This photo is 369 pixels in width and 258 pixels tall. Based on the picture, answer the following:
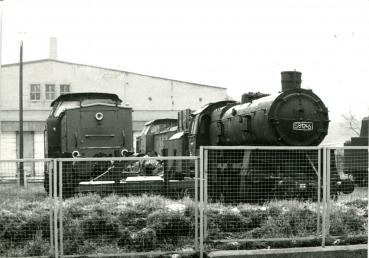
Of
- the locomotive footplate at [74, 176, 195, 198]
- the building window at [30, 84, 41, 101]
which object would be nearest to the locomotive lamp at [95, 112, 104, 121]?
the locomotive footplate at [74, 176, 195, 198]

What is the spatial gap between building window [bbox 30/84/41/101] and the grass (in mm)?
28261

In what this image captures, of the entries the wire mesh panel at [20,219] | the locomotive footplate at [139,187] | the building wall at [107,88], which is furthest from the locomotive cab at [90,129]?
the building wall at [107,88]

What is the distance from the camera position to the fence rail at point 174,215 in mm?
7043

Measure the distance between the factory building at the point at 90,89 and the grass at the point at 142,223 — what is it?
26.8 metres

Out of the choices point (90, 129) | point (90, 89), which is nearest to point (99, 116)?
point (90, 129)

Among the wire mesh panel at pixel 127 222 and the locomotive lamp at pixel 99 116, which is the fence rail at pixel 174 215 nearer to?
the wire mesh panel at pixel 127 222

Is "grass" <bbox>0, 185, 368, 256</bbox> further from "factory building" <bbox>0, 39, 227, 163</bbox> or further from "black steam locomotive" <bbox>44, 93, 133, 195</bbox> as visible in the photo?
"factory building" <bbox>0, 39, 227, 163</bbox>

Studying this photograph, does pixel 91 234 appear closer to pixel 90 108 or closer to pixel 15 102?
pixel 90 108

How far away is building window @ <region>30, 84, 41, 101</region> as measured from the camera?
35.3 metres

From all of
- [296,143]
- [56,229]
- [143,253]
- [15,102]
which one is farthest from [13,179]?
[15,102]

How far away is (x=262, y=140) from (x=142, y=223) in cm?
513

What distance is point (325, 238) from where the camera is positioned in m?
7.50

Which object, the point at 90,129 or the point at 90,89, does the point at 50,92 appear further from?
the point at 90,129

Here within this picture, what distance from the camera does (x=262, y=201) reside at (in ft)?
27.4
